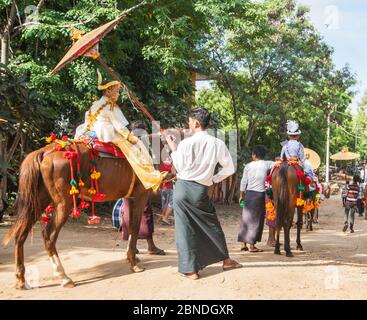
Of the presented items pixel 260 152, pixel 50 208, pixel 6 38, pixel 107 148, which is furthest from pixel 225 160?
pixel 6 38

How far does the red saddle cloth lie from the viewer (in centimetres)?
615

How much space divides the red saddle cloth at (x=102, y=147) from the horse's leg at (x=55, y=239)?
2.76 feet

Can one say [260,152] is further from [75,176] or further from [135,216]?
[75,176]

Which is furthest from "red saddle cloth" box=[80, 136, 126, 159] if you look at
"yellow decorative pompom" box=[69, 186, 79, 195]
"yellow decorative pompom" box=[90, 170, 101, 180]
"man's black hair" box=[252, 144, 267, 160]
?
"man's black hair" box=[252, 144, 267, 160]

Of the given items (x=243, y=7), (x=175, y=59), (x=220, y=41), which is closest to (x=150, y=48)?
(x=175, y=59)

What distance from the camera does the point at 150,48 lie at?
11250mm

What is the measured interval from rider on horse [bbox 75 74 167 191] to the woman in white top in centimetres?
258

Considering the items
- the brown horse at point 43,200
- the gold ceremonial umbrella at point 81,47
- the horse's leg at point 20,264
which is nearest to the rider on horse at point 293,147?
the gold ceremonial umbrella at point 81,47

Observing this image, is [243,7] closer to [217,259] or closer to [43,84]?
[43,84]

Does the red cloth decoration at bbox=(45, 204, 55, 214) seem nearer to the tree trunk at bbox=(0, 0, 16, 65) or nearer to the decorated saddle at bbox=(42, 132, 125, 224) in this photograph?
the decorated saddle at bbox=(42, 132, 125, 224)

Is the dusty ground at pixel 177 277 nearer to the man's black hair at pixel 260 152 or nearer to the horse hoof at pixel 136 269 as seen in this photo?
the horse hoof at pixel 136 269

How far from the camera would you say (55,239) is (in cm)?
557

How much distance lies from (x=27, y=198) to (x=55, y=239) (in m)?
0.60

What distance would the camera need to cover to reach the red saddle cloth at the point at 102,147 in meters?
6.15
